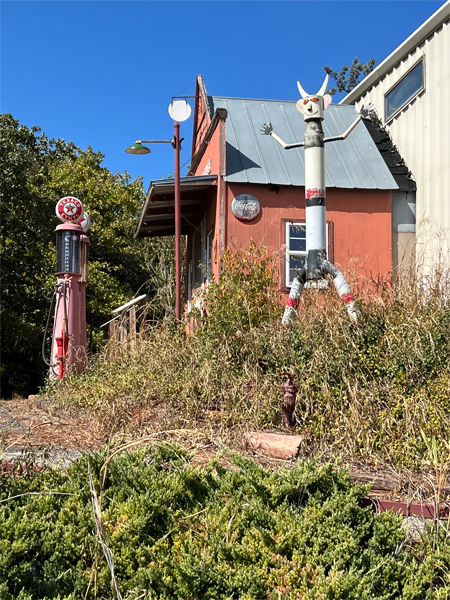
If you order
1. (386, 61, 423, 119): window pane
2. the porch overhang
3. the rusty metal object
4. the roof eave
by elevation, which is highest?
the roof eave

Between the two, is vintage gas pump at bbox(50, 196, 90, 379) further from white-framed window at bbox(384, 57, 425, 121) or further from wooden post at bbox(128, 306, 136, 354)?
white-framed window at bbox(384, 57, 425, 121)

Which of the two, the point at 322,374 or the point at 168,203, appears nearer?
the point at 322,374

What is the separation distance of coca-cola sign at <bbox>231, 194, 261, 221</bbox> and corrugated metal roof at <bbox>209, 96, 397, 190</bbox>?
0.30 meters

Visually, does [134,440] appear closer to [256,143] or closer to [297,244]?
[297,244]

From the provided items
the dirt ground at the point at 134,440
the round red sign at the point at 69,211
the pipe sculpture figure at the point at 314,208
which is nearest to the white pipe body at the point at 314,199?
the pipe sculpture figure at the point at 314,208

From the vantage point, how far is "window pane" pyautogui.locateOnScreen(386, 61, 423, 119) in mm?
10383

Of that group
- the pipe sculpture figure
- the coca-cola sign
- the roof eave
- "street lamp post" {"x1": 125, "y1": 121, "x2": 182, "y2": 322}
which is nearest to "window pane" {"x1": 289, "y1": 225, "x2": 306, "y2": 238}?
the coca-cola sign

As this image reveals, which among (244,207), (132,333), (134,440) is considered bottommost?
(134,440)

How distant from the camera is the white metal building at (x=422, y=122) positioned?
948 cm

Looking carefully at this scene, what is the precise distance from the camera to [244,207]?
1020 centimetres

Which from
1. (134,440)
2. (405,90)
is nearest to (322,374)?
(134,440)

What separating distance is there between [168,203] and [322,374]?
687 cm

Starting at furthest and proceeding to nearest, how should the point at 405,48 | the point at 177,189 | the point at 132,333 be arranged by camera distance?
the point at 405,48 → the point at 177,189 → the point at 132,333

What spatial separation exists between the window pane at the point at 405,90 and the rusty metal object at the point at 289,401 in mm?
7357
